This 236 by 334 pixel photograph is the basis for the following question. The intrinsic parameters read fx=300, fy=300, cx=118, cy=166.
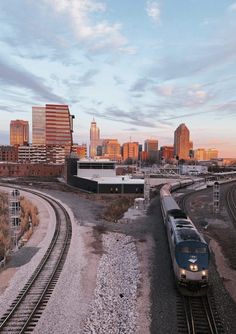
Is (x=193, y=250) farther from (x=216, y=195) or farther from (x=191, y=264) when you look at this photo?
(x=216, y=195)

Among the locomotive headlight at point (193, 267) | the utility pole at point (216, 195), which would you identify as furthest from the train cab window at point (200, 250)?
the utility pole at point (216, 195)

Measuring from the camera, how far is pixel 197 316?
56.4ft

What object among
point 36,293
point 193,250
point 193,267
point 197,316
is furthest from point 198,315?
point 36,293

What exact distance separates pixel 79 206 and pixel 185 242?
3702 cm

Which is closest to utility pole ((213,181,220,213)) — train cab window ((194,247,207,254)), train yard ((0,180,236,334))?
train yard ((0,180,236,334))

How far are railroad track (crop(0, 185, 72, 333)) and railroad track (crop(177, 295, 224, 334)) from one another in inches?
324

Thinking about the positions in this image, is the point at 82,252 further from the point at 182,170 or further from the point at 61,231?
the point at 182,170

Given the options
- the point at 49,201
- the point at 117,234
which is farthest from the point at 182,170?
the point at 117,234

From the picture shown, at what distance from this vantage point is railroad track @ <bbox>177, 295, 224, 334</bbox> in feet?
52.3

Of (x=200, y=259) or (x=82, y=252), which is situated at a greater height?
(x=200, y=259)

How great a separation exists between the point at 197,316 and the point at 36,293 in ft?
34.1

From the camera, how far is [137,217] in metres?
46.2

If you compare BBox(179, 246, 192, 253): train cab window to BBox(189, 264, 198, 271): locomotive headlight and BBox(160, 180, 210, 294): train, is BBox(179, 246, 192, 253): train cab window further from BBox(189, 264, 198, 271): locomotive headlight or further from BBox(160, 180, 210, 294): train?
BBox(189, 264, 198, 271): locomotive headlight

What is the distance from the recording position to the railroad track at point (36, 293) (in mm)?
16406
